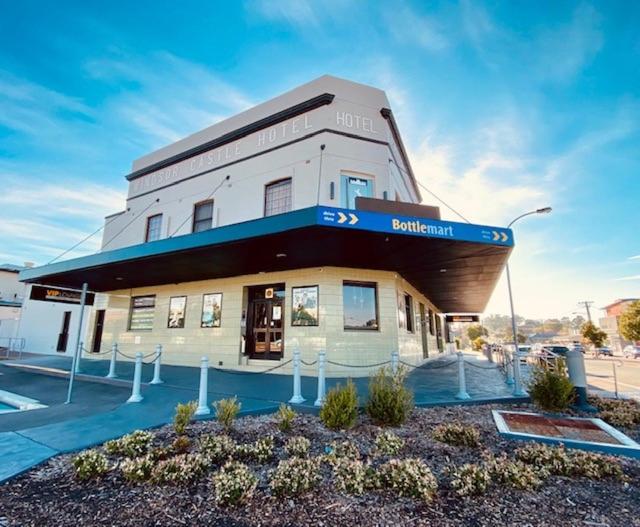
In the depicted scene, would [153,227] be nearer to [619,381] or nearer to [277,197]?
[277,197]

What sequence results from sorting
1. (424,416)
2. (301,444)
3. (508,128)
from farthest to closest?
(508,128), (424,416), (301,444)

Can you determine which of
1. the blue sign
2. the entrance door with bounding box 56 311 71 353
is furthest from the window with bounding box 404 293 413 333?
the entrance door with bounding box 56 311 71 353

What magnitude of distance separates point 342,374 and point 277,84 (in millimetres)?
11665

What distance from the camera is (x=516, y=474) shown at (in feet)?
10.9

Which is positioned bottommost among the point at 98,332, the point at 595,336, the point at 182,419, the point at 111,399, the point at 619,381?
the point at 619,381

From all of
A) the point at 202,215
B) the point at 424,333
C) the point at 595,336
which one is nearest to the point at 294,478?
the point at 202,215

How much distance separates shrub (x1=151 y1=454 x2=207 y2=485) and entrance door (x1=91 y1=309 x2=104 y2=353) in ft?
53.2

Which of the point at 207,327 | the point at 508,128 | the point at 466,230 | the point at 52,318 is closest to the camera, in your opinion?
the point at 466,230

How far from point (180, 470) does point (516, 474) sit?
3.65 m

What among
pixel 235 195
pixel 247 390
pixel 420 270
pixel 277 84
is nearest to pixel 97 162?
pixel 235 195

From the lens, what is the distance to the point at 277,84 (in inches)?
505

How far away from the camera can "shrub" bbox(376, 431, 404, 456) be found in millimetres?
4160

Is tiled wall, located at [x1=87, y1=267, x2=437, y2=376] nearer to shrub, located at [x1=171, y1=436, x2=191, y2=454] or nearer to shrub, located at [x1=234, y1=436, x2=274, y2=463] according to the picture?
shrub, located at [x1=234, y1=436, x2=274, y2=463]

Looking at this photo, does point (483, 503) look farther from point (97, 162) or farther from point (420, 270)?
point (97, 162)
